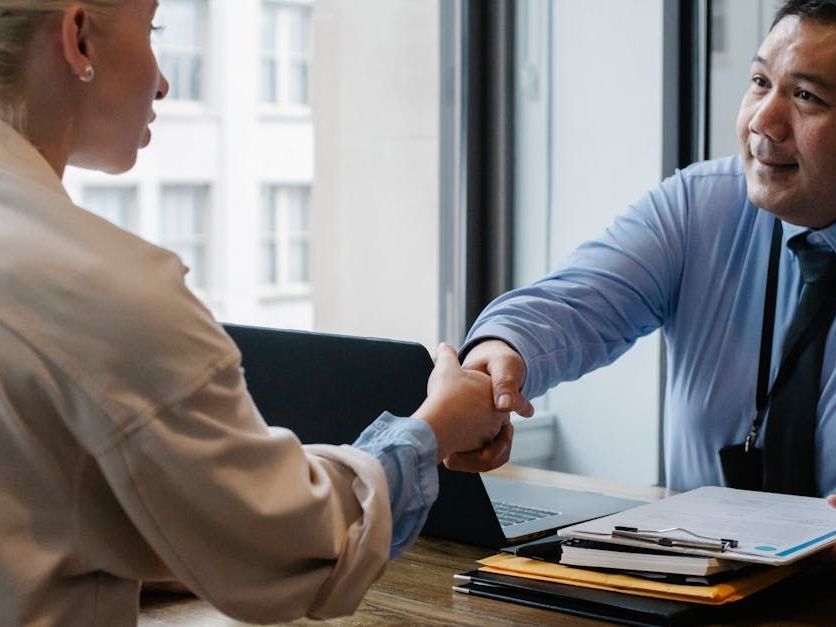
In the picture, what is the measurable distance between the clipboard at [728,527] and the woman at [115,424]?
0.45 m

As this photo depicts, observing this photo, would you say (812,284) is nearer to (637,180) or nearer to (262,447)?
(262,447)

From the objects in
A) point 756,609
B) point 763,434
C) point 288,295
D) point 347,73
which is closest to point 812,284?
point 763,434

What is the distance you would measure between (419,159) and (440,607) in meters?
2.52

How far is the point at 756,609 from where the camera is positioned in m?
1.49

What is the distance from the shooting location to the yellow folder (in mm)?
1458

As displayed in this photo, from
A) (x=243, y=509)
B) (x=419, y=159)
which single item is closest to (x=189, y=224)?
(x=419, y=159)

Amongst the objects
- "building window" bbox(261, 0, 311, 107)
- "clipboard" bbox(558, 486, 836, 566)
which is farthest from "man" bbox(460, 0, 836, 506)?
"building window" bbox(261, 0, 311, 107)

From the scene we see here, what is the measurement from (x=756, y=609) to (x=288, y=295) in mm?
2994

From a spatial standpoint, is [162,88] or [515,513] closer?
[162,88]

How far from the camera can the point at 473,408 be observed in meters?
1.56

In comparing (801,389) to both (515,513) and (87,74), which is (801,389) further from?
(87,74)

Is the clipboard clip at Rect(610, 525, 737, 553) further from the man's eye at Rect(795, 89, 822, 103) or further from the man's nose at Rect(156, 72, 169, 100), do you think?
the man's eye at Rect(795, 89, 822, 103)

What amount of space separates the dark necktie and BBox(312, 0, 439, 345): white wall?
1865 mm

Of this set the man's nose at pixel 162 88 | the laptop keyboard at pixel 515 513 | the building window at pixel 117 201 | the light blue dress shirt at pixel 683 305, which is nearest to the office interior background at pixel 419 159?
the building window at pixel 117 201
